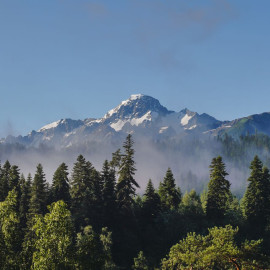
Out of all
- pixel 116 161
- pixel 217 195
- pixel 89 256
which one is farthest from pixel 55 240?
pixel 217 195

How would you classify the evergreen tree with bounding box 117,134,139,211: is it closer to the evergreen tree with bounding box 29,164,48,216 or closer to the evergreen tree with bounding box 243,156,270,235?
the evergreen tree with bounding box 29,164,48,216

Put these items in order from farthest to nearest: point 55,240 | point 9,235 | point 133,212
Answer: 1. point 133,212
2. point 9,235
3. point 55,240

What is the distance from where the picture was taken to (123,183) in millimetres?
70312

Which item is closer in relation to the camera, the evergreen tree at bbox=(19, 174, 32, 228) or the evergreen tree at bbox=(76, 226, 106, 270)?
the evergreen tree at bbox=(76, 226, 106, 270)

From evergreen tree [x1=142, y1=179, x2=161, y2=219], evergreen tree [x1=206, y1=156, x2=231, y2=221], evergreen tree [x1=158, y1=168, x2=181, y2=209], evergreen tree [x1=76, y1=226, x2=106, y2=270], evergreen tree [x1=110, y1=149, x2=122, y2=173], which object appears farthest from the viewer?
evergreen tree [x1=158, y1=168, x2=181, y2=209]

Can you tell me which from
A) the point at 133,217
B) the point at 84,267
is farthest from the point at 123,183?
the point at 84,267

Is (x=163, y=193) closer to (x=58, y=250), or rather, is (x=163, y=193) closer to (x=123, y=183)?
(x=123, y=183)

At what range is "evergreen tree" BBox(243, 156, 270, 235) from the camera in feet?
230

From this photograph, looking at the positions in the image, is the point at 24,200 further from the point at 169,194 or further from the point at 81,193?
the point at 169,194

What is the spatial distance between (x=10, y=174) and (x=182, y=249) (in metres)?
49.5

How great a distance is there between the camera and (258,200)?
70.6 m

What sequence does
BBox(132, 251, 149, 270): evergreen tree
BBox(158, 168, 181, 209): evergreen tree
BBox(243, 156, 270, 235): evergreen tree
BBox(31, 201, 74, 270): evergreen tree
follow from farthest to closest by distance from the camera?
BBox(158, 168, 181, 209): evergreen tree, BBox(243, 156, 270, 235): evergreen tree, BBox(132, 251, 149, 270): evergreen tree, BBox(31, 201, 74, 270): evergreen tree

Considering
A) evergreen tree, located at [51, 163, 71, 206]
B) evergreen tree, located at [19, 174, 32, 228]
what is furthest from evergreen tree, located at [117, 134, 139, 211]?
evergreen tree, located at [19, 174, 32, 228]

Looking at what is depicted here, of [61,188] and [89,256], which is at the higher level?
[89,256]
